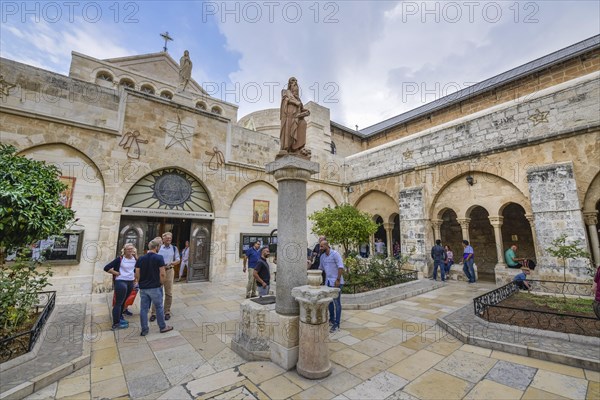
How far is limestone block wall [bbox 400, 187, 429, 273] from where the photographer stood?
10.8 m

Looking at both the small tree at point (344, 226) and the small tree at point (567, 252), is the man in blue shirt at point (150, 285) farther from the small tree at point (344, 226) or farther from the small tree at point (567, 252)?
the small tree at point (567, 252)

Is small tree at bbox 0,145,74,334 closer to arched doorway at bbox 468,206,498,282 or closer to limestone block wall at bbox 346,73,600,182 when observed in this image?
limestone block wall at bbox 346,73,600,182

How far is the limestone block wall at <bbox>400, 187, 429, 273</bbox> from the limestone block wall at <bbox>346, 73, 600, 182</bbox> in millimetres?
1383

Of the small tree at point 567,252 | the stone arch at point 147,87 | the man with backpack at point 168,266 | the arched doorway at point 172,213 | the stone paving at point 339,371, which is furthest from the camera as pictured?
the stone arch at point 147,87

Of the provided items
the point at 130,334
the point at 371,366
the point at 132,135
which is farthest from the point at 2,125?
the point at 371,366

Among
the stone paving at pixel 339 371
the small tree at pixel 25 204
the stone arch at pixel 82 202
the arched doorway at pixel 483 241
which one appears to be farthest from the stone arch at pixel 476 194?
the stone arch at pixel 82 202

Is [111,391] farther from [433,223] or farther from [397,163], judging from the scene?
[397,163]

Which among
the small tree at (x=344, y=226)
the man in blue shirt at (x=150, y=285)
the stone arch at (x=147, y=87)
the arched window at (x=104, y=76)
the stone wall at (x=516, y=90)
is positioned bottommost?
the man in blue shirt at (x=150, y=285)

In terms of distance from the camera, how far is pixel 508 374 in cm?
322

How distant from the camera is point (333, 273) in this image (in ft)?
17.0

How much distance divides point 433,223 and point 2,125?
48.0 feet

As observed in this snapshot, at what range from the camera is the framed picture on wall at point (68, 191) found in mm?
7391

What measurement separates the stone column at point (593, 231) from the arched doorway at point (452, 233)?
20.4 ft

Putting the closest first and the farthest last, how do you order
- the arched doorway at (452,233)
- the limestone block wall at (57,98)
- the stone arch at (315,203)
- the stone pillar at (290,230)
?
1. the stone pillar at (290,230)
2. the limestone block wall at (57,98)
3. the stone arch at (315,203)
4. the arched doorway at (452,233)
